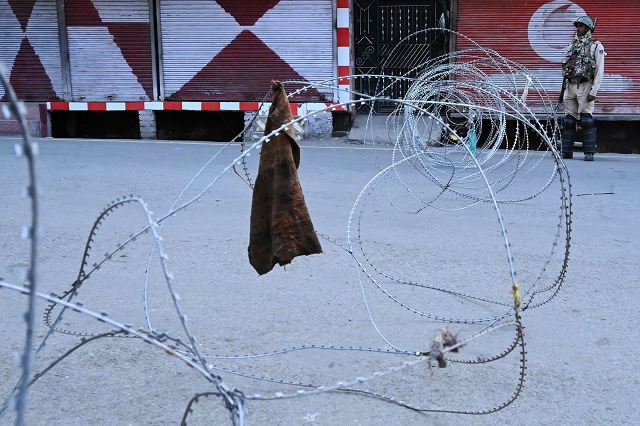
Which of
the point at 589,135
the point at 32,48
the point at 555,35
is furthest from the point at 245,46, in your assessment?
the point at 589,135

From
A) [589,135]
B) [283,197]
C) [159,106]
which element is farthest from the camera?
[159,106]

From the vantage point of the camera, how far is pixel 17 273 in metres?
5.14

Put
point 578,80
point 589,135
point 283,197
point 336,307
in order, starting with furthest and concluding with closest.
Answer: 1. point 589,135
2. point 578,80
3. point 336,307
4. point 283,197

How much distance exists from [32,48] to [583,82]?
1008 centimetres

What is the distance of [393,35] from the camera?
13.9 meters

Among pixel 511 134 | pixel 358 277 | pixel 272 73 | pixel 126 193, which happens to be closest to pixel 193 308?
pixel 358 277

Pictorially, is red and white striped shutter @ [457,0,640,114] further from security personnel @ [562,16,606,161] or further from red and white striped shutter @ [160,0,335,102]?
red and white striped shutter @ [160,0,335,102]

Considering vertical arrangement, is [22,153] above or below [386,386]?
above

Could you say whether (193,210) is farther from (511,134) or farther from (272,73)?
(511,134)

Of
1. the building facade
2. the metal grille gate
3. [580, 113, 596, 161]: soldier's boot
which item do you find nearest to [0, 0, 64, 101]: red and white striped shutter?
the building facade

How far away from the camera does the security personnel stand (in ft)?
34.4

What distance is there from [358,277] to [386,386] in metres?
1.68

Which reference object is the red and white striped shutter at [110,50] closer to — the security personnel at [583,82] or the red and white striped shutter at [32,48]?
Answer: the red and white striped shutter at [32,48]

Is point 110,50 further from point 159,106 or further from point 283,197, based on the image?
point 283,197
